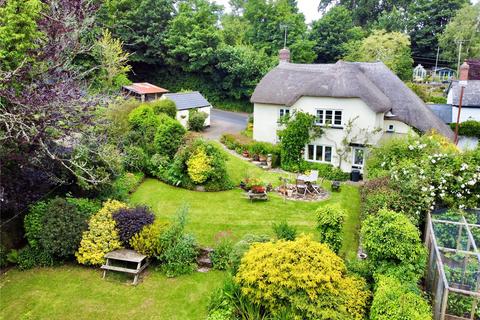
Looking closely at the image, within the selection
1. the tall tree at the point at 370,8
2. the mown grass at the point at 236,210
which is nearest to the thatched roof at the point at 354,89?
the mown grass at the point at 236,210

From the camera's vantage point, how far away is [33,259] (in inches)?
514

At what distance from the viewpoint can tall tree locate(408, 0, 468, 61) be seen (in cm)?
6594

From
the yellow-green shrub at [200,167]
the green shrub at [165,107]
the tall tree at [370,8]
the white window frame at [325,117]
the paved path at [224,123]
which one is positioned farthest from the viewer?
the tall tree at [370,8]

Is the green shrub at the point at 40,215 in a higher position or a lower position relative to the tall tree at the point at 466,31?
lower

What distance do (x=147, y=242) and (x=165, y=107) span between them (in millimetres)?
19164

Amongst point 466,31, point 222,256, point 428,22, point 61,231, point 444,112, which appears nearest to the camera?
point 61,231

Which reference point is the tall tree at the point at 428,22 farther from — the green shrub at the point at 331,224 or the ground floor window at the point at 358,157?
the green shrub at the point at 331,224

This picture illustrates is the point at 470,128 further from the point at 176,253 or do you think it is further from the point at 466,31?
the point at 466,31

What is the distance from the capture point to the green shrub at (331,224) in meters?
11.8

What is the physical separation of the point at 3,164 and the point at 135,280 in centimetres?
627

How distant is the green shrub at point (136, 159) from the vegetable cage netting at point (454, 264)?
51.7ft

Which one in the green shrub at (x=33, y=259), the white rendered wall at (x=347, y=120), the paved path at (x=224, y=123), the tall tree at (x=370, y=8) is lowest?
the green shrub at (x=33, y=259)

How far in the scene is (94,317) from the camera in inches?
420

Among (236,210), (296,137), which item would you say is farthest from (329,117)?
(236,210)
